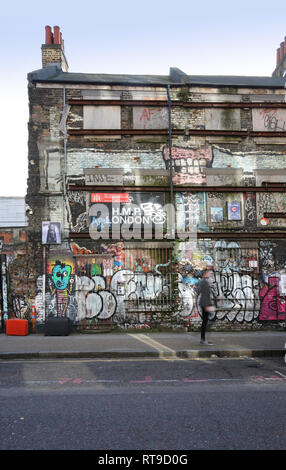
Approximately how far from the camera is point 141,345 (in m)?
9.87

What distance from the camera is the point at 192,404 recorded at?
207 inches

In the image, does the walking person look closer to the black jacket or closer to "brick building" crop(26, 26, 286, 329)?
the black jacket

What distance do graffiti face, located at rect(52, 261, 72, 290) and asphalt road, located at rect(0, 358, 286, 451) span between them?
4609 mm

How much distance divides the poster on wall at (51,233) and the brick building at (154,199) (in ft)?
0.11

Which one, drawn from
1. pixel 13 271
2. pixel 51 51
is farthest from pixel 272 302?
pixel 51 51

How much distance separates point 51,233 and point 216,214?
545 centimetres

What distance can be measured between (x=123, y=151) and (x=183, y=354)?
7.10m

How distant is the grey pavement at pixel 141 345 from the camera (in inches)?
352

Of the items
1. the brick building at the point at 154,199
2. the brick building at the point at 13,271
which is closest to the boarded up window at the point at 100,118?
the brick building at the point at 154,199

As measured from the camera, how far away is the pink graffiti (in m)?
12.9

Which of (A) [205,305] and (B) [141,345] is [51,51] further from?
(B) [141,345]

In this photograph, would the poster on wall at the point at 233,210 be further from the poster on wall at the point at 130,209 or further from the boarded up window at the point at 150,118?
the boarded up window at the point at 150,118
